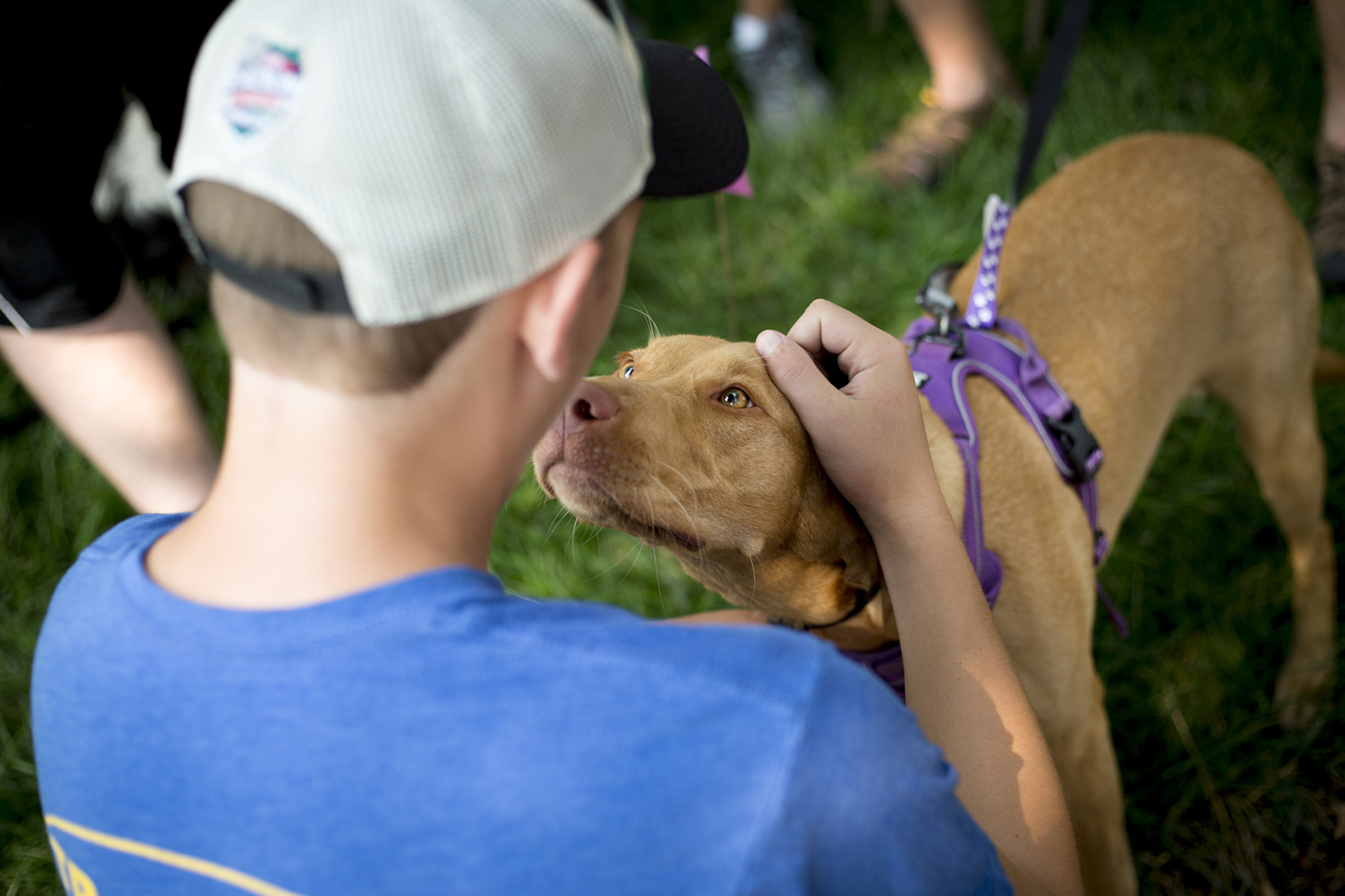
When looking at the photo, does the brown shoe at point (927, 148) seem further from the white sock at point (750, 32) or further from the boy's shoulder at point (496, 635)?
the boy's shoulder at point (496, 635)

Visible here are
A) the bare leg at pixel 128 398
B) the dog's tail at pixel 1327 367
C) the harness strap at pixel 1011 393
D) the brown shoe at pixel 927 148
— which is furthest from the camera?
the brown shoe at pixel 927 148

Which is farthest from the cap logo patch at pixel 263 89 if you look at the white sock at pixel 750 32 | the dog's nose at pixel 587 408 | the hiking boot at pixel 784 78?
the white sock at pixel 750 32

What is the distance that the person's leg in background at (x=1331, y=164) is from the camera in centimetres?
382

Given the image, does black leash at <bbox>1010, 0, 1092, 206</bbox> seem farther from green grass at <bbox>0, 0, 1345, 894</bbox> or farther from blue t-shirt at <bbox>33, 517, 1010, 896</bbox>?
blue t-shirt at <bbox>33, 517, 1010, 896</bbox>

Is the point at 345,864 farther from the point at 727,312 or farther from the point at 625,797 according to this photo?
the point at 727,312

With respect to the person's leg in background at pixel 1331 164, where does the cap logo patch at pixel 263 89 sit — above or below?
above

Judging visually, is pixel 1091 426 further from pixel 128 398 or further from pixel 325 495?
pixel 128 398

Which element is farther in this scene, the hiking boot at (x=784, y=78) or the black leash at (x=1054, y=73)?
the hiking boot at (x=784, y=78)

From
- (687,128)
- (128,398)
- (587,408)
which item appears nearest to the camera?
(687,128)

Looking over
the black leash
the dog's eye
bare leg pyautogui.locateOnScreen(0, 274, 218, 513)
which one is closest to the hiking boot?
the black leash

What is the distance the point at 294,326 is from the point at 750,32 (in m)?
4.78

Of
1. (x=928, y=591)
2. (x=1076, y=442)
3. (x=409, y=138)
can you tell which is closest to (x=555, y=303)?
(x=409, y=138)

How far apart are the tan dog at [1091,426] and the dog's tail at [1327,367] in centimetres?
22

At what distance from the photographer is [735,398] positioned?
1819 millimetres
